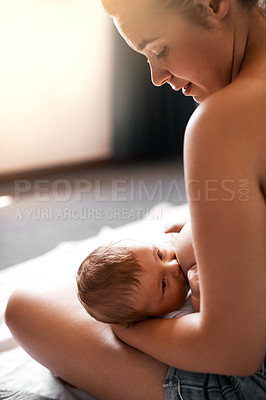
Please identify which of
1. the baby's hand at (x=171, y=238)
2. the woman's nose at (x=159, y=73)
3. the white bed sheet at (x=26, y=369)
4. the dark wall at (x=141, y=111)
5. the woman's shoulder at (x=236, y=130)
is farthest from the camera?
the dark wall at (x=141, y=111)

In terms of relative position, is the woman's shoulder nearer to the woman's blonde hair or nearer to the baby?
the woman's blonde hair

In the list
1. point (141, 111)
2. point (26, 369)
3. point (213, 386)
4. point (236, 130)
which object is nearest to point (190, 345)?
point (213, 386)

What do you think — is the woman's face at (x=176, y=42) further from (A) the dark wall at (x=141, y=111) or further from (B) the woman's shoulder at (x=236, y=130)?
(A) the dark wall at (x=141, y=111)

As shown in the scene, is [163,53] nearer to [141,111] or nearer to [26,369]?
[26,369]

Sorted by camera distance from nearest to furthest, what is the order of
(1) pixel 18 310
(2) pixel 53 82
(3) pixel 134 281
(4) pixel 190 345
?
(4) pixel 190 345, (3) pixel 134 281, (1) pixel 18 310, (2) pixel 53 82

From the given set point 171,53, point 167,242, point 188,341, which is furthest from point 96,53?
point 188,341

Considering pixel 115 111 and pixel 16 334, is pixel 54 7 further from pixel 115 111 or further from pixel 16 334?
pixel 16 334

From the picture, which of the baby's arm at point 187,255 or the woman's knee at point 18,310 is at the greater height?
the baby's arm at point 187,255

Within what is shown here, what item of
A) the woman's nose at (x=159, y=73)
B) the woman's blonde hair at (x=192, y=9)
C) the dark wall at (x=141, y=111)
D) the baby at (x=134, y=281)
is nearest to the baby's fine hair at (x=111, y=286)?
the baby at (x=134, y=281)

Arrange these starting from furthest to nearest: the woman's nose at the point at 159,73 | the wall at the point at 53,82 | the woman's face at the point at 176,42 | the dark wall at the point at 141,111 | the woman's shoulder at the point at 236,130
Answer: the dark wall at the point at 141,111
the wall at the point at 53,82
the woman's nose at the point at 159,73
the woman's face at the point at 176,42
the woman's shoulder at the point at 236,130

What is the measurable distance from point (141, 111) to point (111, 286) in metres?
3.14

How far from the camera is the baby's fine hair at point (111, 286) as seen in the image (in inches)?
41.0

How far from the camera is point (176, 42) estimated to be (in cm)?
85

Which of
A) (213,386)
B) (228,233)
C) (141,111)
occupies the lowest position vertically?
(213,386)
